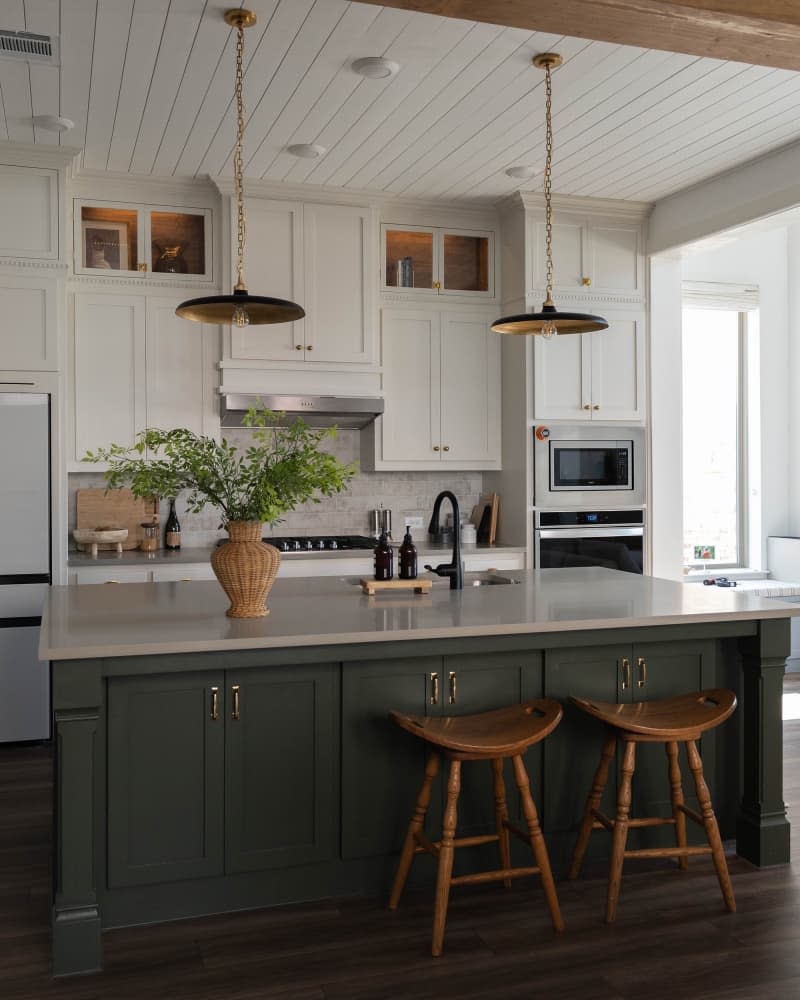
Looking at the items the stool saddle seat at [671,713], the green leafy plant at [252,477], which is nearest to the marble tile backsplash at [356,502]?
the green leafy plant at [252,477]

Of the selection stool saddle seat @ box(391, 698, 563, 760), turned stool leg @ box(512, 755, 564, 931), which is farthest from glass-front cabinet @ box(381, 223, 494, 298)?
turned stool leg @ box(512, 755, 564, 931)

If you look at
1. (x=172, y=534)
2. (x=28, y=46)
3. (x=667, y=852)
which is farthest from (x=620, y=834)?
(x=28, y=46)

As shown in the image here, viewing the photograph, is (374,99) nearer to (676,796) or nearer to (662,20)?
(662,20)

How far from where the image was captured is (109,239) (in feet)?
17.4

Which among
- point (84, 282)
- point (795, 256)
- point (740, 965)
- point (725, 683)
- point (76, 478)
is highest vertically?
point (795, 256)

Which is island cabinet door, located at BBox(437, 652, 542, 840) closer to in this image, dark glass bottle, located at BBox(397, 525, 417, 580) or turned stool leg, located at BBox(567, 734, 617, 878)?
turned stool leg, located at BBox(567, 734, 617, 878)

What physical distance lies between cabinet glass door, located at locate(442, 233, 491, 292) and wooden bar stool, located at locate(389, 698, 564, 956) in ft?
11.3

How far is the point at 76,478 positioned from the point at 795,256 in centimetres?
492

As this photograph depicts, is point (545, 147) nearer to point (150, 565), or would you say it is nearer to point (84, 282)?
point (84, 282)

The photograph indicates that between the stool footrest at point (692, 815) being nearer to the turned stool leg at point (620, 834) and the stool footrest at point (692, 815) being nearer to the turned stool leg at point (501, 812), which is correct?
the turned stool leg at point (620, 834)

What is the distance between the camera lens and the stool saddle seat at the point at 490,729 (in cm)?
267

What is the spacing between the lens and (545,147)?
4.76 metres

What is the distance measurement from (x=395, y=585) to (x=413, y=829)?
3.28 feet

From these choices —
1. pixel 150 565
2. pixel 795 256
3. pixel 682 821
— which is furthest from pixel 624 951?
pixel 795 256
